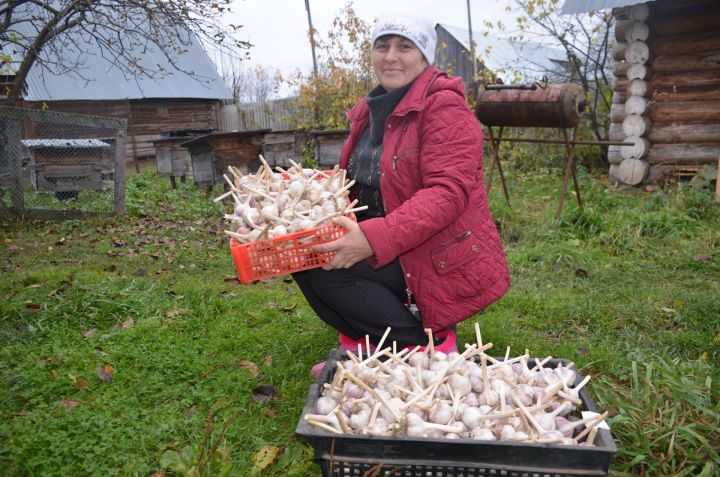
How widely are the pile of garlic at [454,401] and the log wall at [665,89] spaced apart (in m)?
7.77

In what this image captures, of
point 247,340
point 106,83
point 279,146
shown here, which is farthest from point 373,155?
point 106,83

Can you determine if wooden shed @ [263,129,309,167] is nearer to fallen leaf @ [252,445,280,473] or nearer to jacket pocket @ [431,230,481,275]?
jacket pocket @ [431,230,481,275]

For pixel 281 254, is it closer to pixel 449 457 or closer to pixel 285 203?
pixel 285 203

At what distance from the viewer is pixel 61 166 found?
9.56 metres

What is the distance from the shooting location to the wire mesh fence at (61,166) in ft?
25.2

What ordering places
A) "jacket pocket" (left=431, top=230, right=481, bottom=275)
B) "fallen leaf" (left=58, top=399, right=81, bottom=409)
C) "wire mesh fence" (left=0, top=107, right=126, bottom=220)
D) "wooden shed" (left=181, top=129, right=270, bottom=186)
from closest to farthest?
"jacket pocket" (left=431, top=230, right=481, bottom=275), "fallen leaf" (left=58, top=399, right=81, bottom=409), "wire mesh fence" (left=0, top=107, right=126, bottom=220), "wooden shed" (left=181, top=129, right=270, bottom=186)

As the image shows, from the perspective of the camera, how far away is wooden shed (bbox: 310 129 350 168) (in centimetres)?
949

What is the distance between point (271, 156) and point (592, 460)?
358 inches

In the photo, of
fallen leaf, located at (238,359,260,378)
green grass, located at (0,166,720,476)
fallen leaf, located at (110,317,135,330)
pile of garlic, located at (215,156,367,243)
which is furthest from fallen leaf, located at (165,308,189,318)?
pile of garlic, located at (215,156,367,243)

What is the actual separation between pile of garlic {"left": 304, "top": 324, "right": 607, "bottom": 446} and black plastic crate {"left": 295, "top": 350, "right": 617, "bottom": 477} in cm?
5

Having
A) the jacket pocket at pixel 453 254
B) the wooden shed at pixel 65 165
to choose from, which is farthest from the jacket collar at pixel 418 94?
the wooden shed at pixel 65 165

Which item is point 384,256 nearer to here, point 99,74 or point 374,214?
point 374,214

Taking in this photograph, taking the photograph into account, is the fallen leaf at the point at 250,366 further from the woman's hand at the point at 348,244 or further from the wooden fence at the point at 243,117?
the wooden fence at the point at 243,117

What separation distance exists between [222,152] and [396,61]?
292 inches
